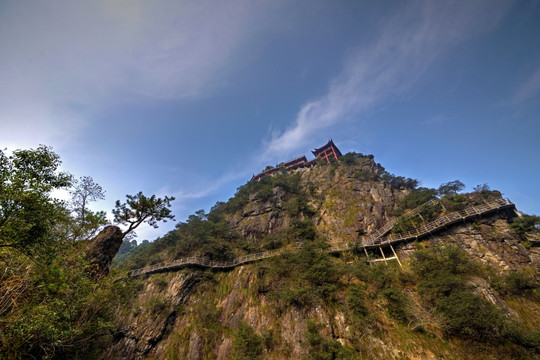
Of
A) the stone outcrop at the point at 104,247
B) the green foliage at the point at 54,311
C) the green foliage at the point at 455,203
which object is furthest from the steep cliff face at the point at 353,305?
the stone outcrop at the point at 104,247

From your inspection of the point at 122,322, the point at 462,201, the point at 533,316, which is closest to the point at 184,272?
the point at 122,322

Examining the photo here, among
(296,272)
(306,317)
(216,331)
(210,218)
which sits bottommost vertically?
(216,331)

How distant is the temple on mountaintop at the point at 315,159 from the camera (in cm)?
5706

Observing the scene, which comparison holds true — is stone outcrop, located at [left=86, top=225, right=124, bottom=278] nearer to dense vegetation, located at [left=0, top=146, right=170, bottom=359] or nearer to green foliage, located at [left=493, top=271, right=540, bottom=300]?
dense vegetation, located at [left=0, top=146, right=170, bottom=359]

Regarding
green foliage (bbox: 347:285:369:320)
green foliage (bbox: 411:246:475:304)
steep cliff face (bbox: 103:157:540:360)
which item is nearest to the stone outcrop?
steep cliff face (bbox: 103:157:540:360)

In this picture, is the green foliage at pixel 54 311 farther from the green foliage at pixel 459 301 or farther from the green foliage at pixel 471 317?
the green foliage at pixel 459 301

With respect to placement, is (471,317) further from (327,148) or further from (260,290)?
(327,148)

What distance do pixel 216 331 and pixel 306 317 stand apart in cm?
Result: 1057

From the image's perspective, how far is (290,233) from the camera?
2966 cm

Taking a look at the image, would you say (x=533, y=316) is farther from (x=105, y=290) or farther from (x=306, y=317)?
(x=105, y=290)

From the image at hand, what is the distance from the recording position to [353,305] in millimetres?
16172

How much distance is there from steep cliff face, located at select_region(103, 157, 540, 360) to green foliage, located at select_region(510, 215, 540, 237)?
0.77 m

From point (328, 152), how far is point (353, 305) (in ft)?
156

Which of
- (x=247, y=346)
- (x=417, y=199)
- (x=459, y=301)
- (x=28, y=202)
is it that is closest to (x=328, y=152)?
(x=417, y=199)
